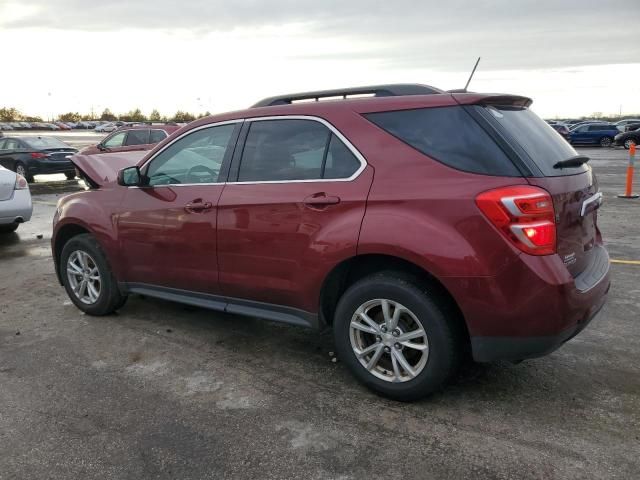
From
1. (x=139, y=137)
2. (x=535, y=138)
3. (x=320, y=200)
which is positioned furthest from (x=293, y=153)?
(x=139, y=137)

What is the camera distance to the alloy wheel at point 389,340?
10.7 ft

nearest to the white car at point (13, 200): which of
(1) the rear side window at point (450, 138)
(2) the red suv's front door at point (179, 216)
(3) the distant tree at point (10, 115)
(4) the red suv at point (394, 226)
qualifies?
(2) the red suv's front door at point (179, 216)

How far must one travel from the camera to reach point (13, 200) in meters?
8.35

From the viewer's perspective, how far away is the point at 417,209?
10.3ft

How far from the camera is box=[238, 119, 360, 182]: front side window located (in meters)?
3.52

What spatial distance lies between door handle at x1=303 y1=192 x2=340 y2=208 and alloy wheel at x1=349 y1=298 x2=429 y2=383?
2.10ft

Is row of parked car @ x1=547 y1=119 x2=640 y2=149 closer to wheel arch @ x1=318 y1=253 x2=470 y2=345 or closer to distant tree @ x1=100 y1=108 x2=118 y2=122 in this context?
wheel arch @ x1=318 y1=253 x2=470 y2=345

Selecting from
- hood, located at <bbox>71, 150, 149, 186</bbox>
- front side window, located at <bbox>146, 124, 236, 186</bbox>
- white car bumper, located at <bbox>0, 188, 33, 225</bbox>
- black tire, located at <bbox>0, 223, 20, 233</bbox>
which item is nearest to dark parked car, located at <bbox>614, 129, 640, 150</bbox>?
black tire, located at <bbox>0, 223, 20, 233</bbox>

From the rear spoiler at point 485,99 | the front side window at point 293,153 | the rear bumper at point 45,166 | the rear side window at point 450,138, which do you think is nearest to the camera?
the rear side window at point 450,138

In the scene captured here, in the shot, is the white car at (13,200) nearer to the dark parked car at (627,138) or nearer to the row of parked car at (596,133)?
the row of parked car at (596,133)

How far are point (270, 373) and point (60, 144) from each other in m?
16.8

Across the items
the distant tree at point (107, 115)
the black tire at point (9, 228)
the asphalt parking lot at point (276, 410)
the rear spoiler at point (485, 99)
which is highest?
the distant tree at point (107, 115)

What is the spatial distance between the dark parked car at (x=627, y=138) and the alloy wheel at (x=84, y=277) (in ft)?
99.9

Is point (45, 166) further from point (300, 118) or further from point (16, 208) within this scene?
point (300, 118)
